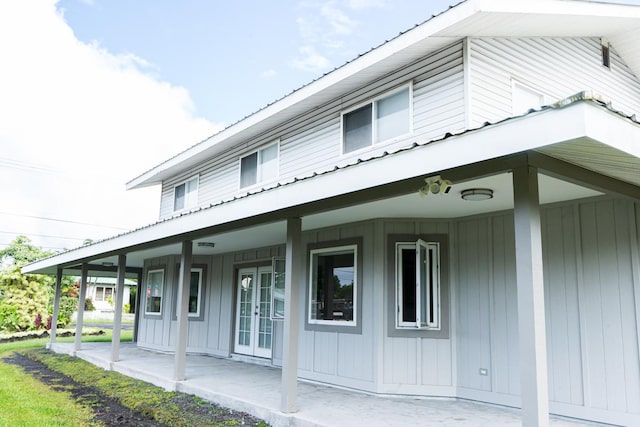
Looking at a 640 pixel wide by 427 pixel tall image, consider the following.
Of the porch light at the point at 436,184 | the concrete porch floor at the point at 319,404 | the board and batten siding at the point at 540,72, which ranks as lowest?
the concrete porch floor at the point at 319,404

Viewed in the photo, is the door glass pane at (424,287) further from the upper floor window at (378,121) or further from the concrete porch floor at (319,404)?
the upper floor window at (378,121)

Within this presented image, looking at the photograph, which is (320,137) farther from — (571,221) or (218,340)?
(218,340)

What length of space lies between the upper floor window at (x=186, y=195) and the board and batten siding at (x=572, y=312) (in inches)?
323

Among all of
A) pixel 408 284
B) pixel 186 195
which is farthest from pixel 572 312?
pixel 186 195

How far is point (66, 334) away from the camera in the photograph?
21.0m

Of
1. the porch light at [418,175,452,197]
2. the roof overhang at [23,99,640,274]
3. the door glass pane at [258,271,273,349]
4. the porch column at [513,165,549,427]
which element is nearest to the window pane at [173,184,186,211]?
the door glass pane at [258,271,273,349]

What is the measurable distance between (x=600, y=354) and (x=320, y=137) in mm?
5439

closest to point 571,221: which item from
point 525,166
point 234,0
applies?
point 525,166

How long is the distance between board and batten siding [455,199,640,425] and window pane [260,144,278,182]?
4.60 m

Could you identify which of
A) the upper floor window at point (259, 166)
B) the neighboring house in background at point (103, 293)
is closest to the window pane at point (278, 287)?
the upper floor window at point (259, 166)

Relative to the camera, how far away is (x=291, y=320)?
606cm

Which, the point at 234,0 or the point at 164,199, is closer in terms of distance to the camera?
the point at 164,199

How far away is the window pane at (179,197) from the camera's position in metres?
13.9

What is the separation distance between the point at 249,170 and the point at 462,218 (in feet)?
17.7
